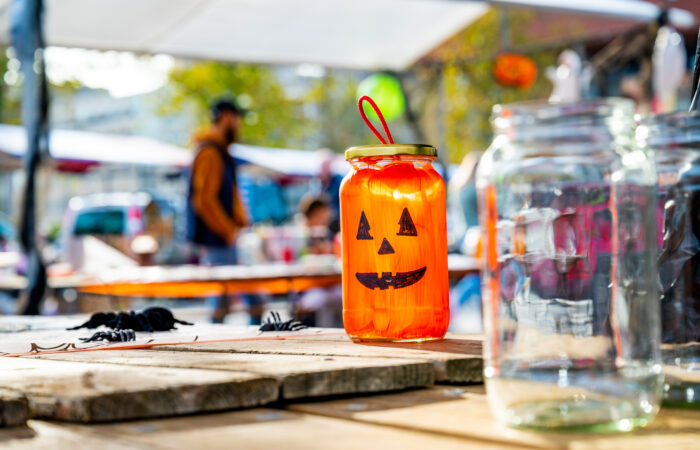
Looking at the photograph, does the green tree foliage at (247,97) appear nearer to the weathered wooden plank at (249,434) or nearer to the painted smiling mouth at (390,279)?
the painted smiling mouth at (390,279)

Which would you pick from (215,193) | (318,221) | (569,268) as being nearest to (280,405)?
(569,268)

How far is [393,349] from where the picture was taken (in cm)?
109

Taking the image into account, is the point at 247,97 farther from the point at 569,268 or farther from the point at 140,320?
the point at 569,268

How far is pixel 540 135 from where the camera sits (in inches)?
27.7

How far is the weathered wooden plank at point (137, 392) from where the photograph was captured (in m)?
0.75

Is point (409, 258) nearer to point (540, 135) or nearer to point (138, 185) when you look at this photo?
point (540, 135)

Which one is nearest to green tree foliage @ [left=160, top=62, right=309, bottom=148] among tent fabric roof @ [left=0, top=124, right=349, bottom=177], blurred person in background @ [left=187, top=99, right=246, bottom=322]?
tent fabric roof @ [left=0, top=124, right=349, bottom=177]

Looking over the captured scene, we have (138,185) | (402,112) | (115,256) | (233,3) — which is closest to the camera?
(233,3)

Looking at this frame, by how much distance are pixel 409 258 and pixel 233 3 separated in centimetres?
558

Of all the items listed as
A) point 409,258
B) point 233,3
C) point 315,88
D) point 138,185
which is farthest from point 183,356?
point 138,185

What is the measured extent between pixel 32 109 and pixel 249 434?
4370 mm

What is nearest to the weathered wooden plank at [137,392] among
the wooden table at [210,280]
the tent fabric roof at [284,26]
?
the wooden table at [210,280]

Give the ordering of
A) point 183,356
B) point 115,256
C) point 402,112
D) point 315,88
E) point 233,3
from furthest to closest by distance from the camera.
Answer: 1. point 315,88
2. point 402,112
3. point 115,256
4. point 233,3
5. point 183,356

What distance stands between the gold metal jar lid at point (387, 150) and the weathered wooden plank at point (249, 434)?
55 centimetres
